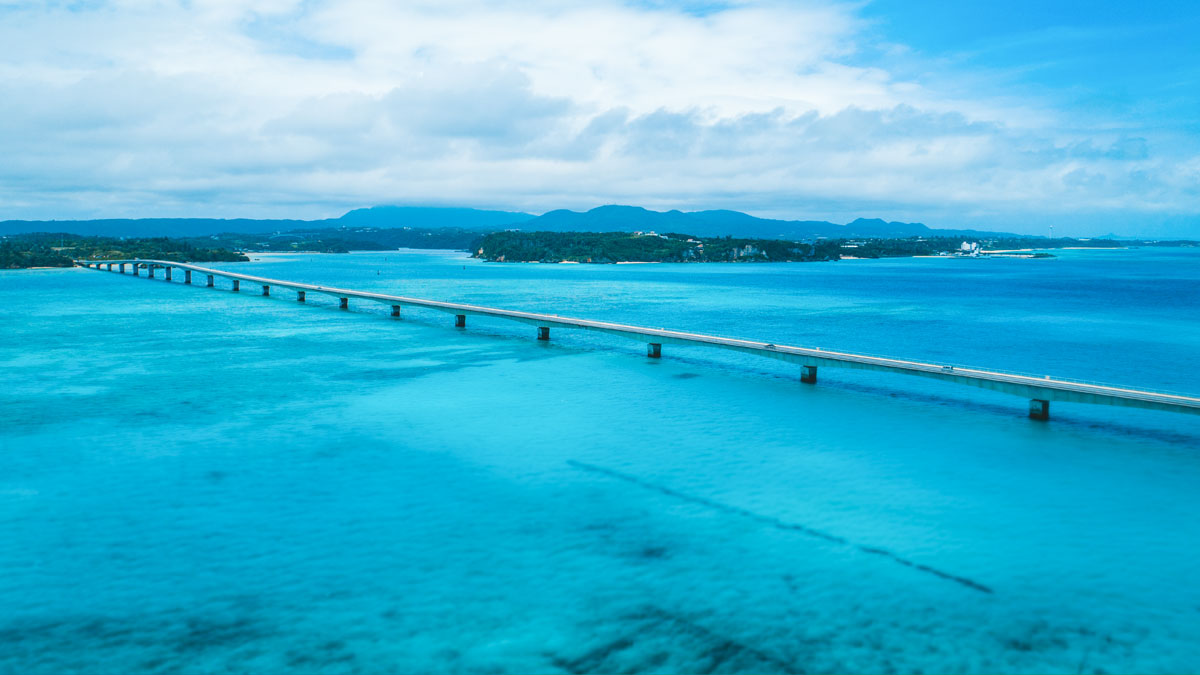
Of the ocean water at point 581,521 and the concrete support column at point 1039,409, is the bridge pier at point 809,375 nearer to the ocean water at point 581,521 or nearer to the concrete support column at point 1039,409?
the ocean water at point 581,521

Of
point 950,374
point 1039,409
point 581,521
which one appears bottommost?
point 581,521

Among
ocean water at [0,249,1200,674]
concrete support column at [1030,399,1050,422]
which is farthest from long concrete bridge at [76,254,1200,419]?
ocean water at [0,249,1200,674]

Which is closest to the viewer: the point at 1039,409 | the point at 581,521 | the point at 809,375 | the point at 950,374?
the point at 581,521

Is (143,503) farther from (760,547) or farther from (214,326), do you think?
(214,326)

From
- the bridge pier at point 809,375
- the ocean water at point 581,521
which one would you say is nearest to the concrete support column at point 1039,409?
the ocean water at point 581,521

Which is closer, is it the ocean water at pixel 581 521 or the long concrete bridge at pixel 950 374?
the ocean water at pixel 581 521

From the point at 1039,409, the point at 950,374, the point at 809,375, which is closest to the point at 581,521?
the point at 950,374

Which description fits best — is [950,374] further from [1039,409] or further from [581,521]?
[581,521]
